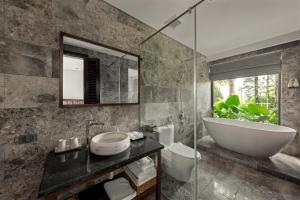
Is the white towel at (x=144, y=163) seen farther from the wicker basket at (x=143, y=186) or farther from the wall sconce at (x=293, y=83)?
the wall sconce at (x=293, y=83)

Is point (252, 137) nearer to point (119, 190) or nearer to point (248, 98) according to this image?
point (248, 98)

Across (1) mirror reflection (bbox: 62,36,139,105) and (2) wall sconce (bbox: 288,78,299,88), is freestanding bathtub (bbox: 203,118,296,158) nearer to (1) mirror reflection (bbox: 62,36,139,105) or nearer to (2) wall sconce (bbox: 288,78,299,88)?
(2) wall sconce (bbox: 288,78,299,88)

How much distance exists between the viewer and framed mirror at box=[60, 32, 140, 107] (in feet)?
4.09

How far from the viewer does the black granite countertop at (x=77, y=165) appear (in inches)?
29.4

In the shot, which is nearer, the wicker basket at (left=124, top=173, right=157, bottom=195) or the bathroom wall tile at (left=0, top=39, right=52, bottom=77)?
the bathroom wall tile at (left=0, top=39, right=52, bottom=77)

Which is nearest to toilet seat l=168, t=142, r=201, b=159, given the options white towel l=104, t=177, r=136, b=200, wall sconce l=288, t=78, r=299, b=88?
white towel l=104, t=177, r=136, b=200

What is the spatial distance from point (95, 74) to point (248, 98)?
141 inches

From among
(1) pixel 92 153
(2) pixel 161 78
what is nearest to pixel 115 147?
(1) pixel 92 153

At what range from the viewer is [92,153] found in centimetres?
111

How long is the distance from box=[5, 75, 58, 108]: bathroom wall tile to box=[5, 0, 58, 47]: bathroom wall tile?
0.35 metres

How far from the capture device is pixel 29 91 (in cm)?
105

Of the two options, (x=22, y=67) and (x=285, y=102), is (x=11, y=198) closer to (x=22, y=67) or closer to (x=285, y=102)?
(x=22, y=67)

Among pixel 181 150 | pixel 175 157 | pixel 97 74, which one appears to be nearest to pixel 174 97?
pixel 181 150

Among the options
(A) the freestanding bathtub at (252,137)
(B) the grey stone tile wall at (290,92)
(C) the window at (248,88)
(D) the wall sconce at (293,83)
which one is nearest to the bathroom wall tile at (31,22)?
(A) the freestanding bathtub at (252,137)
